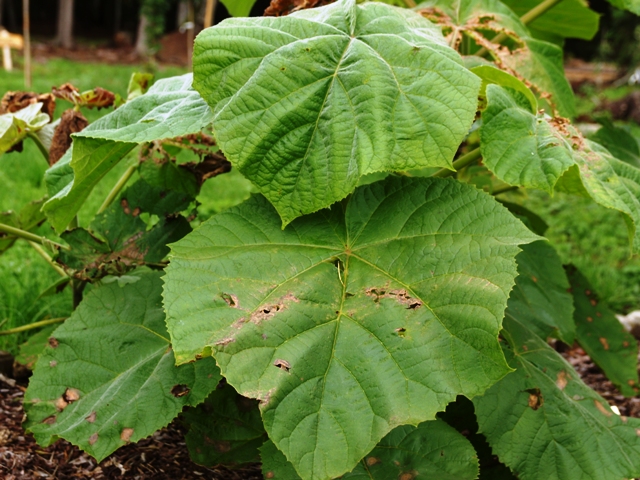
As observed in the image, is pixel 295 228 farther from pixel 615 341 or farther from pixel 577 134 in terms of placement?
pixel 615 341

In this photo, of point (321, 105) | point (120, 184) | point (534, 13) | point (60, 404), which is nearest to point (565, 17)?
point (534, 13)

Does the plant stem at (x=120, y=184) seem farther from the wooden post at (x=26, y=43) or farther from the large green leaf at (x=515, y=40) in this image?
the wooden post at (x=26, y=43)

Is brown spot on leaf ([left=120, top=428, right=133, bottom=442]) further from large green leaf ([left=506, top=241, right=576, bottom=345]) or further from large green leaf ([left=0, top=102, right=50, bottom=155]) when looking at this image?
large green leaf ([left=506, top=241, right=576, bottom=345])

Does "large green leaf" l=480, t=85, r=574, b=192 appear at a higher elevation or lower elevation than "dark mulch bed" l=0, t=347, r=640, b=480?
higher

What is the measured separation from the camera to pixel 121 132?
3.67ft

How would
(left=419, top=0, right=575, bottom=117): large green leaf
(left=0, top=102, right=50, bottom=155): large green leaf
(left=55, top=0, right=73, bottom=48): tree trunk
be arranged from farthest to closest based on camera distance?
(left=55, top=0, right=73, bottom=48): tree trunk
(left=419, top=0, right=575, bottom=117): large green leaf
(left=0, top=102, right=50, bottom=155): large green leaf

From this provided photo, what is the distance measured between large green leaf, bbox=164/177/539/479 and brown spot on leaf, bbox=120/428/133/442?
0.31 meters

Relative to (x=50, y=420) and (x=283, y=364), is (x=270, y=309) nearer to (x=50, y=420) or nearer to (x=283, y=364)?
(x=283, y=364)

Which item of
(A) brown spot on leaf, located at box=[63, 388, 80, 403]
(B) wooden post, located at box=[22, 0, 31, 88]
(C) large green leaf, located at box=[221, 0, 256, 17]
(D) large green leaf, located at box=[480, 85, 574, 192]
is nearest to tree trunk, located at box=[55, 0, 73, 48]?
(B) wooden post, located at box=[22, 0, 31, 88]

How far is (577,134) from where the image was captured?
Answer: 1.26 meters

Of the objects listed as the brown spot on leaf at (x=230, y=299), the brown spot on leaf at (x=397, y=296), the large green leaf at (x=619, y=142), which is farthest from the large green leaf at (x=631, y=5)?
the brown spot on leaf at (x=230, y=299)

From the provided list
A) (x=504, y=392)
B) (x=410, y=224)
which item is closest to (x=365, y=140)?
(x=410, y=224)

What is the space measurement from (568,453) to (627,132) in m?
1.07

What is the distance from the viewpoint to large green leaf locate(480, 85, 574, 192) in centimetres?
108
